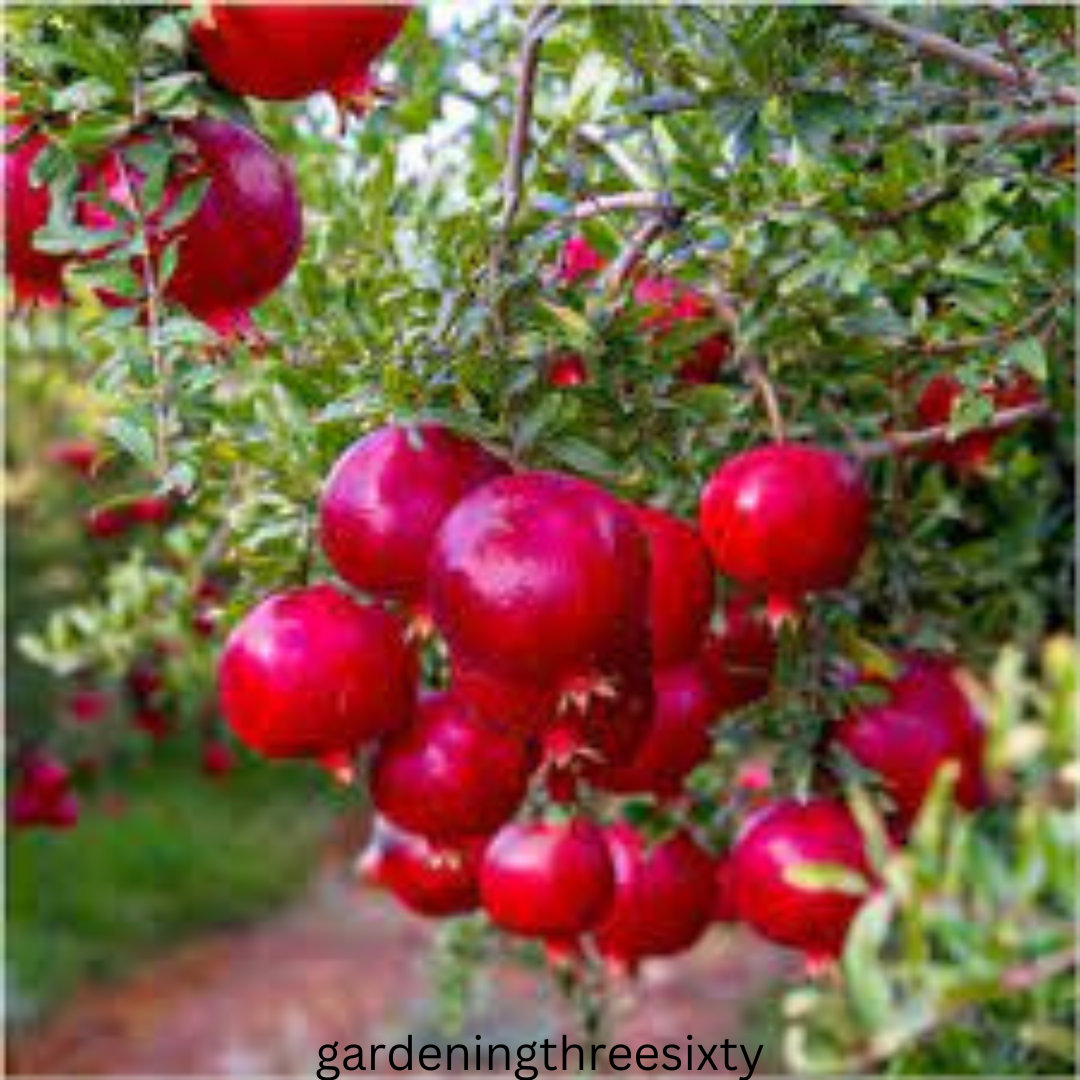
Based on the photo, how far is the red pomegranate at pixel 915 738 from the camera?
1.03m

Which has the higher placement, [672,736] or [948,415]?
[948,415]

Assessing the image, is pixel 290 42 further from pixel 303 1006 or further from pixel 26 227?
pixel 303 1006

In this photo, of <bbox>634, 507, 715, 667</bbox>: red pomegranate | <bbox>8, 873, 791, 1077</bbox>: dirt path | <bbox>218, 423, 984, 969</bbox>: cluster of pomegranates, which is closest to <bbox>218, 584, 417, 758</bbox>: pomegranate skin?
<bbox>218, 423, 984, 969</bbox>: cluster of pomegranates

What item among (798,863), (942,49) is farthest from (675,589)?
(942,49)

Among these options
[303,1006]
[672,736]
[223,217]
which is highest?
[223,217]

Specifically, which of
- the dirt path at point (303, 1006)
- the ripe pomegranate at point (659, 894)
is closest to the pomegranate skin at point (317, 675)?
the ripe pomegranate at point (659, 894)

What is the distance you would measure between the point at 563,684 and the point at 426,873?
1.37 ft

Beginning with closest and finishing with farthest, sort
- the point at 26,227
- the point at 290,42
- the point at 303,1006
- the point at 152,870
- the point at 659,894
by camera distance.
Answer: the point at 290,42 < the point at 26,227 < the point at 659,894 < the point at 303,1006 < the point at 152,870

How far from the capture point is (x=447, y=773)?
94 cm

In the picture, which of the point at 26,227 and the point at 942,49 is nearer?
the point at 942,49

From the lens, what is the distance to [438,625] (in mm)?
751

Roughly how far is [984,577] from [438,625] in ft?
1.98

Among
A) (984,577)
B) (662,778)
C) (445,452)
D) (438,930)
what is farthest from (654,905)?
(438,930)

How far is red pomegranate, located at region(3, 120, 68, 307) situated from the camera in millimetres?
871
